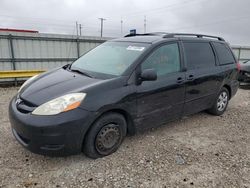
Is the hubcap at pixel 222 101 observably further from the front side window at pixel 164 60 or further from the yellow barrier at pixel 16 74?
the yellow barrier at pixel 16 74

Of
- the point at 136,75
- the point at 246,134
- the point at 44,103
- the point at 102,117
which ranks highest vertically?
the point at 136,75

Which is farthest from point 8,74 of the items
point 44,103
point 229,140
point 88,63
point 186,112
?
point 229,140

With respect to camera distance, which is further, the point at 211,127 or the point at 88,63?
the point at 211,127

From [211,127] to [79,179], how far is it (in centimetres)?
294

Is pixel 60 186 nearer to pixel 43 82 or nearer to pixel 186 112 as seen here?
pixel 43 82

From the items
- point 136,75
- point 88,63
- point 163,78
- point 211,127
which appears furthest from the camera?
point 211,127

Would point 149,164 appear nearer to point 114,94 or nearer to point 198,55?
point 114,94

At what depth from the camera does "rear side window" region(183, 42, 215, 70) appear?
4.07 metres

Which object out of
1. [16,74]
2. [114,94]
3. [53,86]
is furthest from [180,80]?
[16,74]

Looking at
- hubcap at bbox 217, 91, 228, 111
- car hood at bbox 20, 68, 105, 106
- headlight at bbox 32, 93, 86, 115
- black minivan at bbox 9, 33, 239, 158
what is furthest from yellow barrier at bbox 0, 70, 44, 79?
hubcap at bbox 217, 91, 228, 111

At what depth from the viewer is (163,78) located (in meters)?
3.57

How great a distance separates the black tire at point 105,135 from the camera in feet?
9.53

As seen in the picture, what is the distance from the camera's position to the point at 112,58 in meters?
3.64

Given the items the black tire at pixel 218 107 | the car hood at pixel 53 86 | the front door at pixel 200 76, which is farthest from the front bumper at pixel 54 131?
the black tire at pixel 218 107
